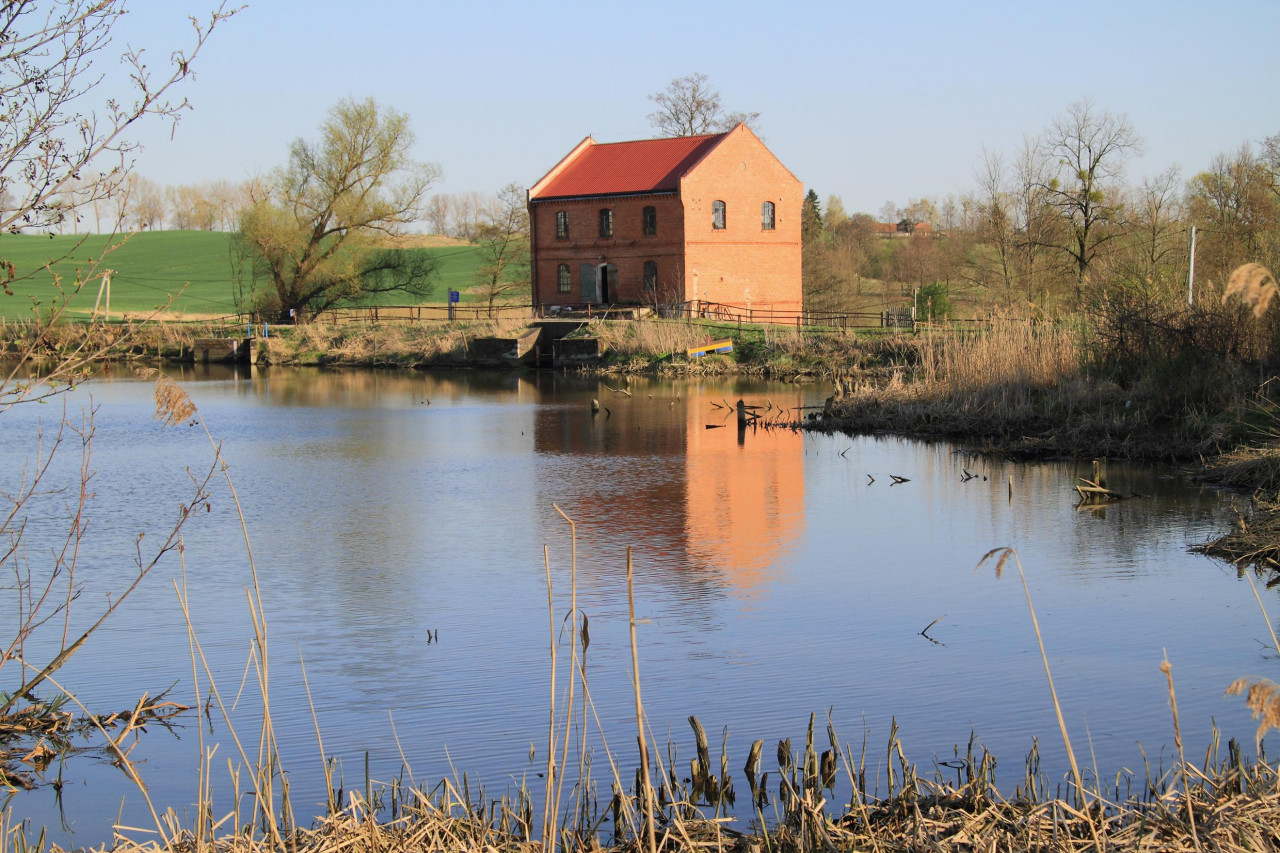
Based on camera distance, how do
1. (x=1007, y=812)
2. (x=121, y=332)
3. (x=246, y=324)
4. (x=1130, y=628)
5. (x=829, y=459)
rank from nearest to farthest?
(x=1007, y=812), (x=121, y=332), (x=1130, y=628), (x=829, y=459), (x=246, y=324)

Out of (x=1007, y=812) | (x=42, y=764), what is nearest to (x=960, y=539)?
(x=1007, y=812)

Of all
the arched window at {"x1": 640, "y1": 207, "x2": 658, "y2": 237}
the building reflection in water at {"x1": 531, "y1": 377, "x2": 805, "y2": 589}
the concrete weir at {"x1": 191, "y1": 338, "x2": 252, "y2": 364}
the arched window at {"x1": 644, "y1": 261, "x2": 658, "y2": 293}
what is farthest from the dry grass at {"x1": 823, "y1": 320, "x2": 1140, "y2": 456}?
the concrete weir at {"x1": 191, "y1": 338, "x2": 252, "y2": 364}

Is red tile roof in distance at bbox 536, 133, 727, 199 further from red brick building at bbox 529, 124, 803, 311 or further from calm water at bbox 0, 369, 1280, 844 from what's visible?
calm water at bbox 0, 369, 1280, 844

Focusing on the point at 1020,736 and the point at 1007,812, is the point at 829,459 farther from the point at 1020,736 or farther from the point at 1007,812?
the point at 1007,812

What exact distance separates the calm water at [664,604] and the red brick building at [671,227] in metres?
27.8

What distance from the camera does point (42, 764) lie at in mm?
6570

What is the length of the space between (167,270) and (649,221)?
5857 centimetres

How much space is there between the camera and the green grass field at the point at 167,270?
2854 inches

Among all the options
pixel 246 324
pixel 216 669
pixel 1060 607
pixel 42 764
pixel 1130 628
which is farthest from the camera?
pixel 246 324

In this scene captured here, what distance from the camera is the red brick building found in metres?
47.2

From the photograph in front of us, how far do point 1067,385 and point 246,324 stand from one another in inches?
1673

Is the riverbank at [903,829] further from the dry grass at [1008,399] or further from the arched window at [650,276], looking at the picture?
the arched window at [650,276]

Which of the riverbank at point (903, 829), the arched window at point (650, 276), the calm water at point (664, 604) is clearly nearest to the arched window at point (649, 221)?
the arched window at point (650, 276)

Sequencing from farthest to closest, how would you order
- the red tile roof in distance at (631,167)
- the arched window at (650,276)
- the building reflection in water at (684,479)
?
1. the red tile roof in distance at (631,167)
2. the arched window at (650,276)
3. the building reflection in water at (684,479)
